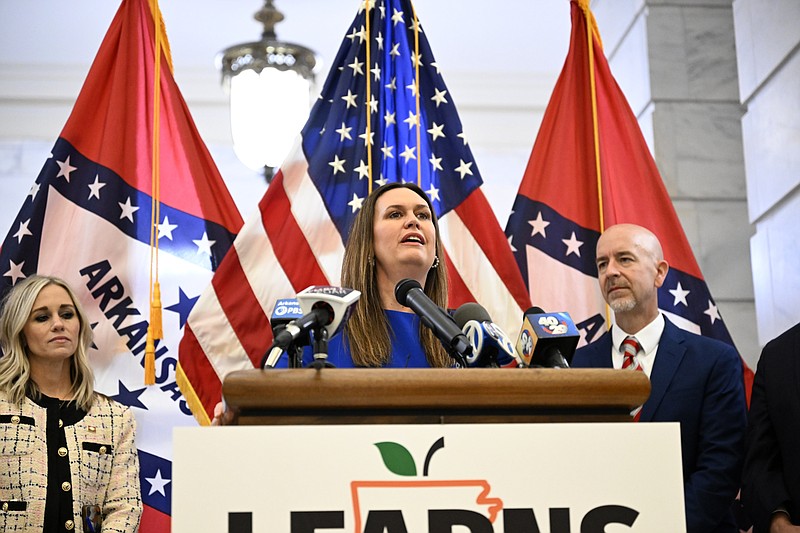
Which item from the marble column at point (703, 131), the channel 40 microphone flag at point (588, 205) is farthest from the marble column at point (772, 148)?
the channel 40 microphone flag at point (588, 205)

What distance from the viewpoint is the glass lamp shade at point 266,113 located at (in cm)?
452

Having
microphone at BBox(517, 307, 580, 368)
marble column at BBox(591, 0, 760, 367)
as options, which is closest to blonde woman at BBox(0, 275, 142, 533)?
microphone at BBox(517, 307, 580, 368)

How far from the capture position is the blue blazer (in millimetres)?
A: 2773

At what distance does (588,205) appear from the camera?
13.0 feet

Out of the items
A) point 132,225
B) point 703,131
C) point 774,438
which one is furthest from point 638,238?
point 132,225

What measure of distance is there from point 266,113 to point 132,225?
1.07 metres

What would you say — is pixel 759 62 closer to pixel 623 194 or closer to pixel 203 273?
→ pixel 623 194

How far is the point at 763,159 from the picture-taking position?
4.18 metres

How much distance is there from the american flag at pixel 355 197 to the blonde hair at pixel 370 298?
757 mm

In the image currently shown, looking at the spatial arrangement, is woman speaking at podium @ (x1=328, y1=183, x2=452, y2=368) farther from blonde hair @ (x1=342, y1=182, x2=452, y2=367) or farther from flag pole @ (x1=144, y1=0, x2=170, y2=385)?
flag pole @ (x1=144, y1=0, x2=170, y2=385)

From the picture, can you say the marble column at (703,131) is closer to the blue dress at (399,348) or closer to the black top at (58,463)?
the blue dress at (399,348)

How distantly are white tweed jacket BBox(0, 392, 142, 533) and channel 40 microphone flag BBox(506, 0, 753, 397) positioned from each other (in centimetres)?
163

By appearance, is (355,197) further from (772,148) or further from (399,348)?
(772,148)

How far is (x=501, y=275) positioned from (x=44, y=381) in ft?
5.30
